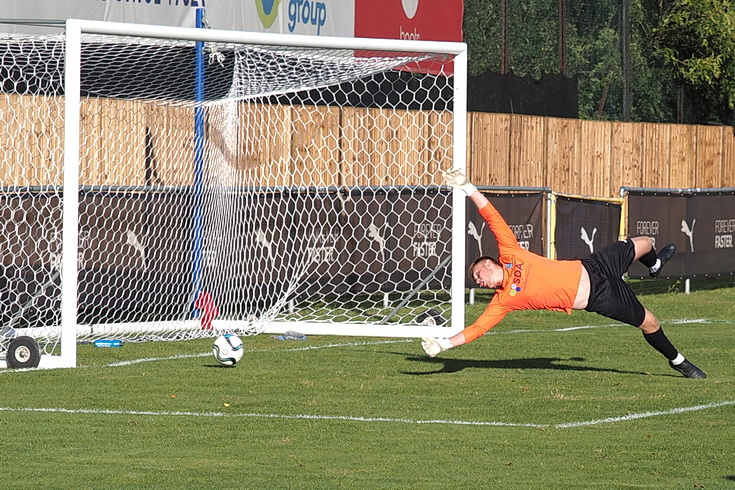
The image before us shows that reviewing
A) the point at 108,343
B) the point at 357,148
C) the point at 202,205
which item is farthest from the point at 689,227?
the point at 108,343

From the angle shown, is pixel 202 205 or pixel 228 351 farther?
pixel 202 205

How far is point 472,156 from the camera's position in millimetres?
24734

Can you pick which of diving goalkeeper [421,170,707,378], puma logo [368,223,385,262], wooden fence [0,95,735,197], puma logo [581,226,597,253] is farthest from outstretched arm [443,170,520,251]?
puma logo [581,226,597,253]

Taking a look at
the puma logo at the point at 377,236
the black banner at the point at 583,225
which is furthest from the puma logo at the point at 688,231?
the puma logo at the point at 377,236

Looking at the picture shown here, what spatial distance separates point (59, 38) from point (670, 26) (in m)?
21.8

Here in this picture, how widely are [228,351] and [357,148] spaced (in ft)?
28.6

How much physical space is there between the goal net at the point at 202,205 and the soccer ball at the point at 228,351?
1.87 m

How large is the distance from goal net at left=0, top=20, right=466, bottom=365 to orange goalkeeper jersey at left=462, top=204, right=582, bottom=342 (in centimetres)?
230

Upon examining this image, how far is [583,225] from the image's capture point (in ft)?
66.5

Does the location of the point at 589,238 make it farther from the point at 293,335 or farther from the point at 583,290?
the point at 583,290

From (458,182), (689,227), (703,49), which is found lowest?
(689,227)

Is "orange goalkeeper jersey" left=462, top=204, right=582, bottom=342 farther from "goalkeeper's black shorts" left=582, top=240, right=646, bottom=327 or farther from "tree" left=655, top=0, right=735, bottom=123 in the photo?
"tree" left=655, top=0, right=735, bottom=123

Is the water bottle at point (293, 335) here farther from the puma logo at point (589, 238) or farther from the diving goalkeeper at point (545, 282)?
the puma logo at point (589, 238)

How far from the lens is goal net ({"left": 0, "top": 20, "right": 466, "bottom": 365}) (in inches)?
575
